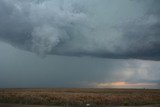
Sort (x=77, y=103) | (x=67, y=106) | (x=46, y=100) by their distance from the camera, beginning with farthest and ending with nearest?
(x=46, y=100) < (x=77, y=103) < (x=67, y=106)

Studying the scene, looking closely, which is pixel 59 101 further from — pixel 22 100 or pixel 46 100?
pixel 22 100

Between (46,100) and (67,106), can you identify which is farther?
(46,100)

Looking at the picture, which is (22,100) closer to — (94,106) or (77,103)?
(77,103)

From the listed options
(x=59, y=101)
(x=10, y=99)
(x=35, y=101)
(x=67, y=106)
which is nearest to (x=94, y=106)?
(x=67, y=106)

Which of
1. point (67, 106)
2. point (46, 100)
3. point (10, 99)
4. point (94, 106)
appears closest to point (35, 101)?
point (46, 100)

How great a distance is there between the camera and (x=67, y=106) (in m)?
46.3

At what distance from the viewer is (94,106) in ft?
154

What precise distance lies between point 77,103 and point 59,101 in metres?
4.59

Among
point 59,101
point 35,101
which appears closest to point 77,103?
point 59,101

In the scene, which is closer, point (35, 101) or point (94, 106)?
point (94, 106)

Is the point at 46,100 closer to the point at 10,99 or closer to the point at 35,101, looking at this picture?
the point at 35,101

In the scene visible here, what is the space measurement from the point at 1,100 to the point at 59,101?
1195 centimetres

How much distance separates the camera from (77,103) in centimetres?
5122

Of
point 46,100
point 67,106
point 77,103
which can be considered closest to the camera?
point 67,106
